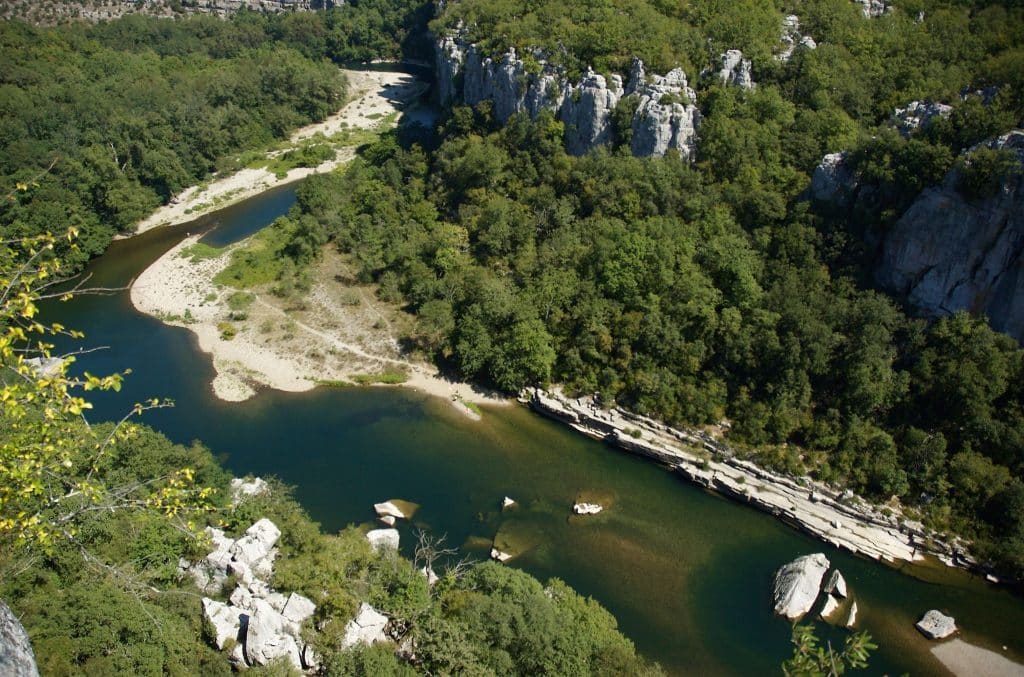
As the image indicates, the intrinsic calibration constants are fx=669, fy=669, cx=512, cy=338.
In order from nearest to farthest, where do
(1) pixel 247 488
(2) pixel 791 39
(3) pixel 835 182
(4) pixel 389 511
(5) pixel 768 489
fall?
1. (1) pixel 247 488
2. (4) pixel 389 511
3. (5) pixel 768 489
4. (3) pixel 835 182
5. (2) pixel 791 39

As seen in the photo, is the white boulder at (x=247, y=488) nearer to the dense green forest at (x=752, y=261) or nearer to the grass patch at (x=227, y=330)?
the dense green forest at (x=752, y=261)

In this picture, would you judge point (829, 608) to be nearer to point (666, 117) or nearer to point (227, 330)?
point (666, 117)

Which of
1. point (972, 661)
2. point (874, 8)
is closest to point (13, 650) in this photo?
point (972, 661)

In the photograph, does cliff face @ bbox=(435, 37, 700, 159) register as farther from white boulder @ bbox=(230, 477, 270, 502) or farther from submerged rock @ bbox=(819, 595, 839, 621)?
white boulder @ bbox=(230, 477, 270, 502)

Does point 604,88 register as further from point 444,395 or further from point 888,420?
point 888,420

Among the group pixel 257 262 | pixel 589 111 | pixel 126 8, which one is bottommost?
pixel 257 262

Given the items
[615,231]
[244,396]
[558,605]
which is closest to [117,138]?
[244,396]
